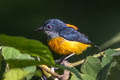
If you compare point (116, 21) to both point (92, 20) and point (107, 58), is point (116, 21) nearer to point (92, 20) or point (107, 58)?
point (92, 20)

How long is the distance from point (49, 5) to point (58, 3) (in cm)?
15

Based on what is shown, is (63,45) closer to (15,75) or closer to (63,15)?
(63,15)

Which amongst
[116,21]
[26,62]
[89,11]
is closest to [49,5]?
[89,11]

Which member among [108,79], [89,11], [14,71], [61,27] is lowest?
[61,27]

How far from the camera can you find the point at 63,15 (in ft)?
12.7

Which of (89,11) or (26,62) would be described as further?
(89,11)

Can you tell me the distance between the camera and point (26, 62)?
731 millimetres

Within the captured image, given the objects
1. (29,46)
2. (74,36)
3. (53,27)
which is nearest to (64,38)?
(74,36)

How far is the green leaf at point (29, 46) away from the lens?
0.70 m

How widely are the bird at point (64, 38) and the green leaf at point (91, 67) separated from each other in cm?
226

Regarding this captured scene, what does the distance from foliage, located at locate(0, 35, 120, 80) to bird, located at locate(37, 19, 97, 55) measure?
2.31 m

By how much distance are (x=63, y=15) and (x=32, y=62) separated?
10.3 ft

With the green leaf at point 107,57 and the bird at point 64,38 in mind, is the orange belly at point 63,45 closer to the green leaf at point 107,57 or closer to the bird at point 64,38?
the bird at point 64,38

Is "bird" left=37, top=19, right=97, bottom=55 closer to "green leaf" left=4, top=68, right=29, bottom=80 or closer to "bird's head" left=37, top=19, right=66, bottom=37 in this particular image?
"bird's head" left=37, top=19, right=66, bottom=37
